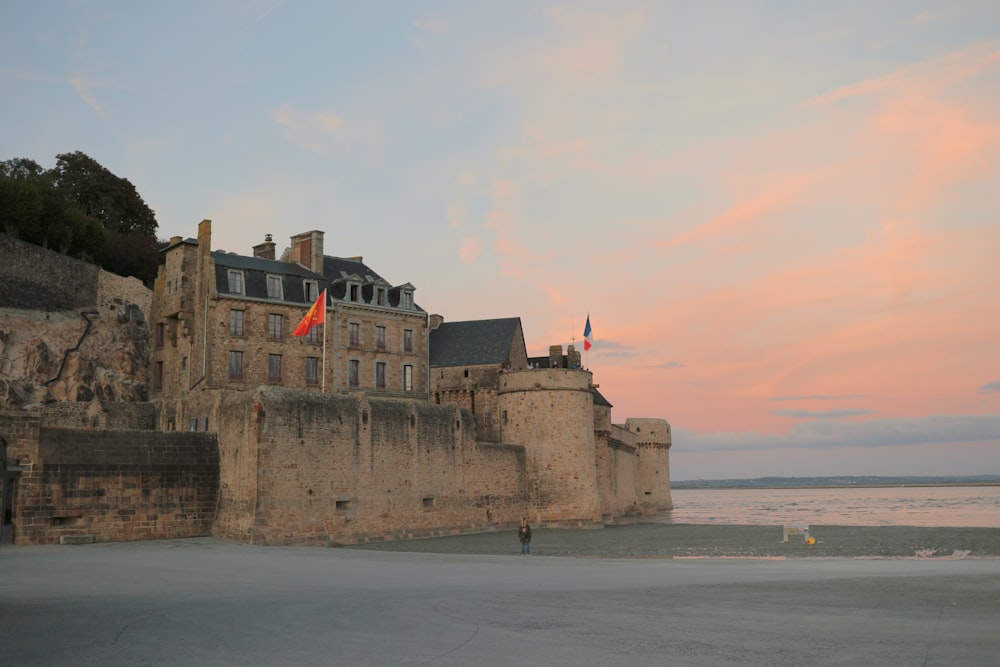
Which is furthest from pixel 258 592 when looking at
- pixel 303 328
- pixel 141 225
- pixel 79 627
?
pixel 141 225

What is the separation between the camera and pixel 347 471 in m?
A: 30.4

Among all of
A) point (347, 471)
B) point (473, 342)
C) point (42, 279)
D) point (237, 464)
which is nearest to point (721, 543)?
point (347, 471)

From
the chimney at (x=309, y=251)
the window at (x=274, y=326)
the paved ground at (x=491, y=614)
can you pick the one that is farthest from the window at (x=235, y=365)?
the paved ground at (x=491, y=614)

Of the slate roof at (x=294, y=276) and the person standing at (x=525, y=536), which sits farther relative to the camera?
the slate roof at (x=294, y=276)

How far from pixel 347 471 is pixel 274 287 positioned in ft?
47.0

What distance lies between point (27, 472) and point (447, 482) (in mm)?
15024

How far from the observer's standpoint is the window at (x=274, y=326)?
41.2m

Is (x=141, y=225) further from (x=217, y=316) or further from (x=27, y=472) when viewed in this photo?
(x=27, y=472)

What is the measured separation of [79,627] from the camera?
10.5 m

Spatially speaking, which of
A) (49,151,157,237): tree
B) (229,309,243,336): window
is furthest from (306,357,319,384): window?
(49,151,157,237): tree

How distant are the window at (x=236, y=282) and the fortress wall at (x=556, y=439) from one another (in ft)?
40.8

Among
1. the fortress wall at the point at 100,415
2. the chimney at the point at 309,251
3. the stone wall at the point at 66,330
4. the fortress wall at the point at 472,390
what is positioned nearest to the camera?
the fortress wall at the point at 100,415

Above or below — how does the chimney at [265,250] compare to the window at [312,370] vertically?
above

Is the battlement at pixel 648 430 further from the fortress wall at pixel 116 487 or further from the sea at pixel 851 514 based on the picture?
the fortress wall at pixel 116 487
